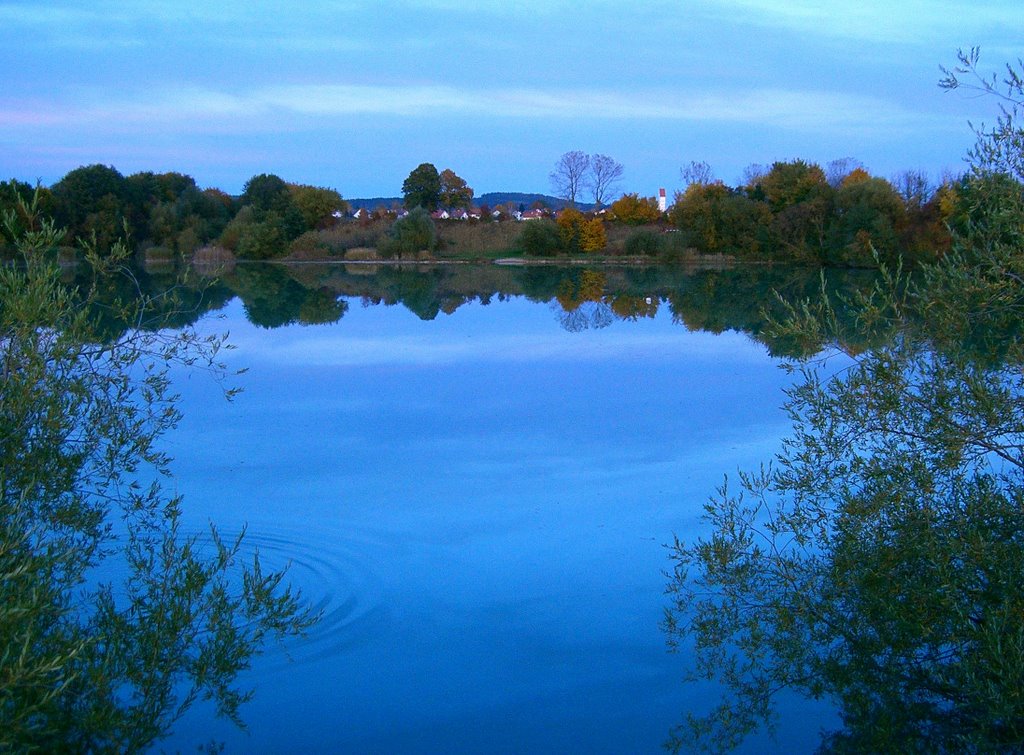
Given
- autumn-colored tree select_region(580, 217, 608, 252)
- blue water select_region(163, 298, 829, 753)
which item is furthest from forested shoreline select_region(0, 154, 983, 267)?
blue water select_region(163, 298, 829, 753)

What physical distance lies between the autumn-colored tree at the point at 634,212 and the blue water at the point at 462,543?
3542 cm

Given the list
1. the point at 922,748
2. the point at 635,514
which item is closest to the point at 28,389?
the point at 922,748

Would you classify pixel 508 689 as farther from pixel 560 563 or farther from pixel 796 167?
pixel 796 167

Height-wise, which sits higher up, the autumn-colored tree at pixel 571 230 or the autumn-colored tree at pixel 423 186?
the autumn-colored tree at pixel 423 186

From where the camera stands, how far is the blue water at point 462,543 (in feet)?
17.9

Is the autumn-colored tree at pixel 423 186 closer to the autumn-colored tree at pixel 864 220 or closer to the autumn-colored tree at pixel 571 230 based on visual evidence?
the autumn-colored tree at pixel 571 230

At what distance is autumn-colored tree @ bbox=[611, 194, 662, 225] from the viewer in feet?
164

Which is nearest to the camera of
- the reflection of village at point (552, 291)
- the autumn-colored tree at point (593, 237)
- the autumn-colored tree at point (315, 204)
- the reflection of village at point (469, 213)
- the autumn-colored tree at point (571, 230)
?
the reflection of village at point (552, 291)

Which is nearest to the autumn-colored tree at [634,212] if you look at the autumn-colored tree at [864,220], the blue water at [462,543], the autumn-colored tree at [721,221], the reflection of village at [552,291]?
the autumn-colored tree at [721,221]

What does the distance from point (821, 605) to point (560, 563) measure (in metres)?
2.70

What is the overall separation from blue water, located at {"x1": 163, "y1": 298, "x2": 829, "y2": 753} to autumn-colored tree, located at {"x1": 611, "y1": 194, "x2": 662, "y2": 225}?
116 ft

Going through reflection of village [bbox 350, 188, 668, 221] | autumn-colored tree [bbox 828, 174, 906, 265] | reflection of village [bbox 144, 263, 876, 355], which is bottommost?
reflection of village [bbox 144, 263, 876, 355]

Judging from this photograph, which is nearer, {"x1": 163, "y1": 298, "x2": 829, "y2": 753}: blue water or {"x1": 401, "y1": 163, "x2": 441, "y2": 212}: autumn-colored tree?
{"x1": 163, "y1": 298, "x2": 829, "y2": 753}: blue water

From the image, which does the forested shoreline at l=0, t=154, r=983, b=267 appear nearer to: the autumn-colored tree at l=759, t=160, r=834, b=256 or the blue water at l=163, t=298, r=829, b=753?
the autumn-colored tree at l=759, t=160, r=834, b=256
